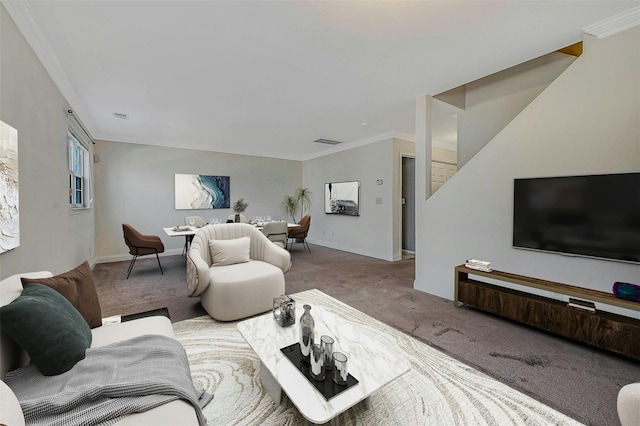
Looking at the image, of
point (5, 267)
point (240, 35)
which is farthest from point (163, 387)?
point (240, 35)

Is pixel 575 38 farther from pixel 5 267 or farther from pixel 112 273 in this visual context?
pixel 112 273

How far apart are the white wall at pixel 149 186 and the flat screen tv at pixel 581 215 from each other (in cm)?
582

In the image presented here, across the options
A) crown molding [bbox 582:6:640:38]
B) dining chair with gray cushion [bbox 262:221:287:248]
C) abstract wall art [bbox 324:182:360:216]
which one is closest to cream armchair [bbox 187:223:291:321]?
dining chair with gray cushion [bbox 262:221:287:248]

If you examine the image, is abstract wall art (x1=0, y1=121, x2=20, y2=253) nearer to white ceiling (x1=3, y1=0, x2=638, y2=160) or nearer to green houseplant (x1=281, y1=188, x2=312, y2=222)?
white ceiling (x1=3, y1=0, x2=638, y2=160)

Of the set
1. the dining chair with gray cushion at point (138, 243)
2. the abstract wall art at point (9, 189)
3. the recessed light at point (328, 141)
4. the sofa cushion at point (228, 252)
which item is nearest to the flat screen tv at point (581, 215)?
the sofa cushion at point (228, 252)

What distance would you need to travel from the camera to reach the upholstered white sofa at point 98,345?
0.79m

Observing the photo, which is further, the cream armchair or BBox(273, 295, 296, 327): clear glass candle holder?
the cream armchair

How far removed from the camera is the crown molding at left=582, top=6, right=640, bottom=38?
1.97 m

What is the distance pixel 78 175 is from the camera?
12.8 ft

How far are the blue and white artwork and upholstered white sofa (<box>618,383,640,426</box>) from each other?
→ 6.62 meters

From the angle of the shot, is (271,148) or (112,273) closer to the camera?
(112,273)

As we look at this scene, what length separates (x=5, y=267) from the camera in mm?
1604

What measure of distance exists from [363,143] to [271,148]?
2401 mm

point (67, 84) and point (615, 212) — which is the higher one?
point (67, 84)
